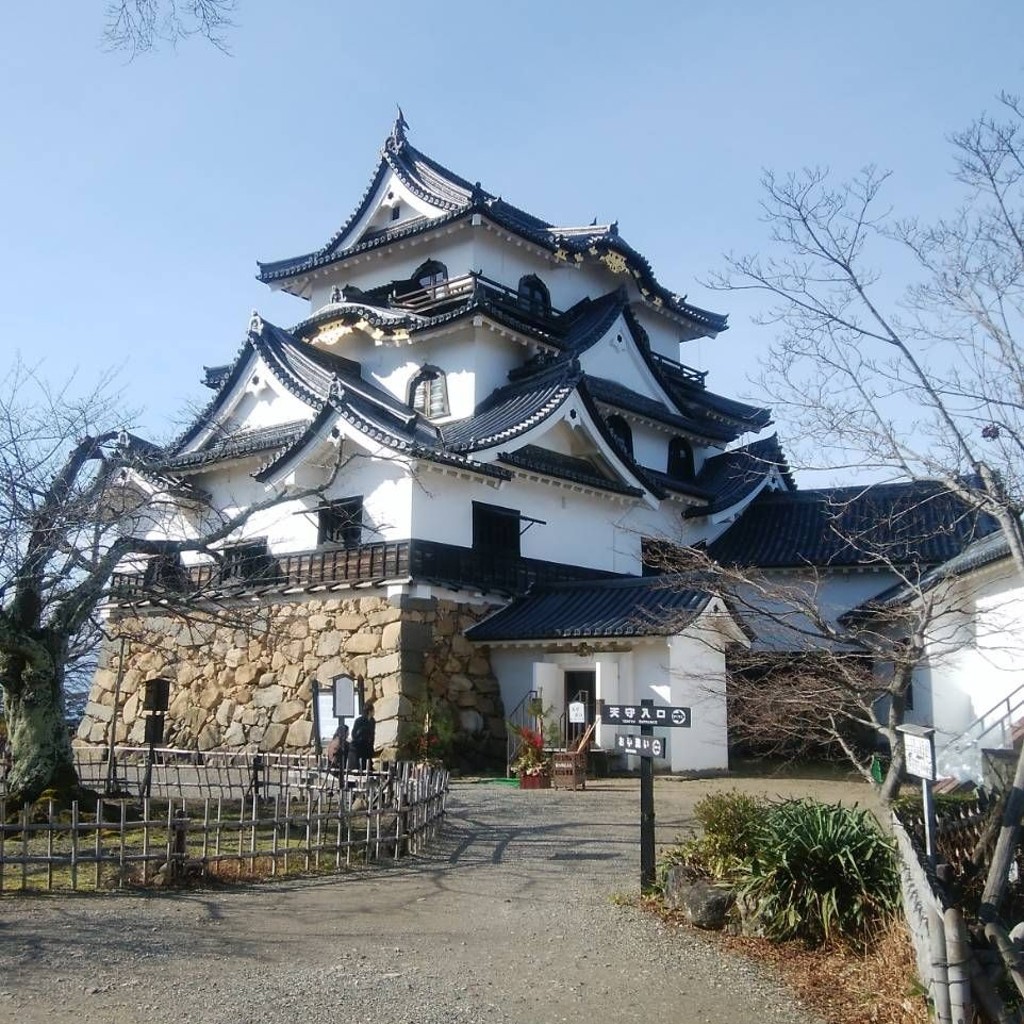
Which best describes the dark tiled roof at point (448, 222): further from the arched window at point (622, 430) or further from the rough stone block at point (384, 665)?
the rough stone block at point (384, 665)

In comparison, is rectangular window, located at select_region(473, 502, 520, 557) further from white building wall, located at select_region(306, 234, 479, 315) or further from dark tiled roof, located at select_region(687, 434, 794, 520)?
dark tiled roof, located at select_region(687, 434, 794, 520)

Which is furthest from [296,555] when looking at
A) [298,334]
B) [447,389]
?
[298,334]

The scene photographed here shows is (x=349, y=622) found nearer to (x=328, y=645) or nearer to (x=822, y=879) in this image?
(x=328, y=645)

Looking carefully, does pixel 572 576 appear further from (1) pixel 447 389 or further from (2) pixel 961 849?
(2) pixel 961 849

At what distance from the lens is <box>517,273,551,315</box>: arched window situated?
90.1 ft

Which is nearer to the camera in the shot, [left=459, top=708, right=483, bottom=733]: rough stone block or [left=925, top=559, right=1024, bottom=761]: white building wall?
[left=925, top=559, right=1024, bottom=761]: white building wall

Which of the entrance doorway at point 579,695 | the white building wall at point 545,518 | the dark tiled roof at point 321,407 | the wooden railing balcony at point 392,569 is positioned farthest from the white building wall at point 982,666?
the dark tiled roof at point 321,407

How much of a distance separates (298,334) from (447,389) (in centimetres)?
481

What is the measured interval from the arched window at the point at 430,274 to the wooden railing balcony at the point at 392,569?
869 centimetres

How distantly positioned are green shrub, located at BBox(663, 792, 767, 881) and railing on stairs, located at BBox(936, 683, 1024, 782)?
25.1ft

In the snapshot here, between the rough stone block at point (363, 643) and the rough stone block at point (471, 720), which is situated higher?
the rough stone block at point (363, 643)

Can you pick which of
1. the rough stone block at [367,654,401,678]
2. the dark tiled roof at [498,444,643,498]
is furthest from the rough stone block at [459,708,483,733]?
the dark tiled roof at [498,444,643,498]

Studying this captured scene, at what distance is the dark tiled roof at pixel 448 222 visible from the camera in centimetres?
2684

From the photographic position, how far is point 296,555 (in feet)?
73.6
